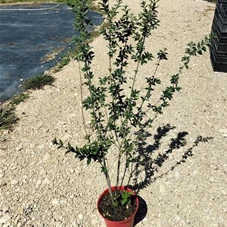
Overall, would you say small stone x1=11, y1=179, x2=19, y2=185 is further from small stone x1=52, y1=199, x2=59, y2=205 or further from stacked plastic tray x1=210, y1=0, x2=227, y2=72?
stacked plastic tray x1=210, y1=0, x2=227, y2=72

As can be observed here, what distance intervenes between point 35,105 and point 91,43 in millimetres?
5802

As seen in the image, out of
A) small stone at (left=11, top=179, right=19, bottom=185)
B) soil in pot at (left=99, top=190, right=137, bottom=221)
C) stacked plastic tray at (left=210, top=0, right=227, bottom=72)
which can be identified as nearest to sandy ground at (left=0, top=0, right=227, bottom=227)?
small stone at (left=11, top=179, right=19, bottom=185)

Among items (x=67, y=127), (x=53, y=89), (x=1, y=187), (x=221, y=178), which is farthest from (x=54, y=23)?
(x=221, y=178)

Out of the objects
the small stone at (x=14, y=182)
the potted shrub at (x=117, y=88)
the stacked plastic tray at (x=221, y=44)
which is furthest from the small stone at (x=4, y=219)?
the stacked plastic tray at (x=221, y=44)

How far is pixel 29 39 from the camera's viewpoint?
49.2 ft

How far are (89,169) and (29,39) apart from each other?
10.1 m

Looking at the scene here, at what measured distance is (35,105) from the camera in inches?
371

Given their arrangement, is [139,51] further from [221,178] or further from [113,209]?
[221,178]

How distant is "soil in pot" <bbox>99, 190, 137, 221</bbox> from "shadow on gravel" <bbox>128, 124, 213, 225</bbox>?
20.4 inches

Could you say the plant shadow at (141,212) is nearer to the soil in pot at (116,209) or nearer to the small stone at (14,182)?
the soil in pot at (116,209)

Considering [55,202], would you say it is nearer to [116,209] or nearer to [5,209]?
[5,209]

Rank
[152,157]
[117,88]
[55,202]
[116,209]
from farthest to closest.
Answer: [152,157] < [55,202] < [116,209] < [117,88]

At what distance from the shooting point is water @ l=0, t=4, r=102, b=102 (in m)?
11.7

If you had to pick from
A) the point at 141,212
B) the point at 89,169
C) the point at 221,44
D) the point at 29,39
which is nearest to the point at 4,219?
the point at 89,169
